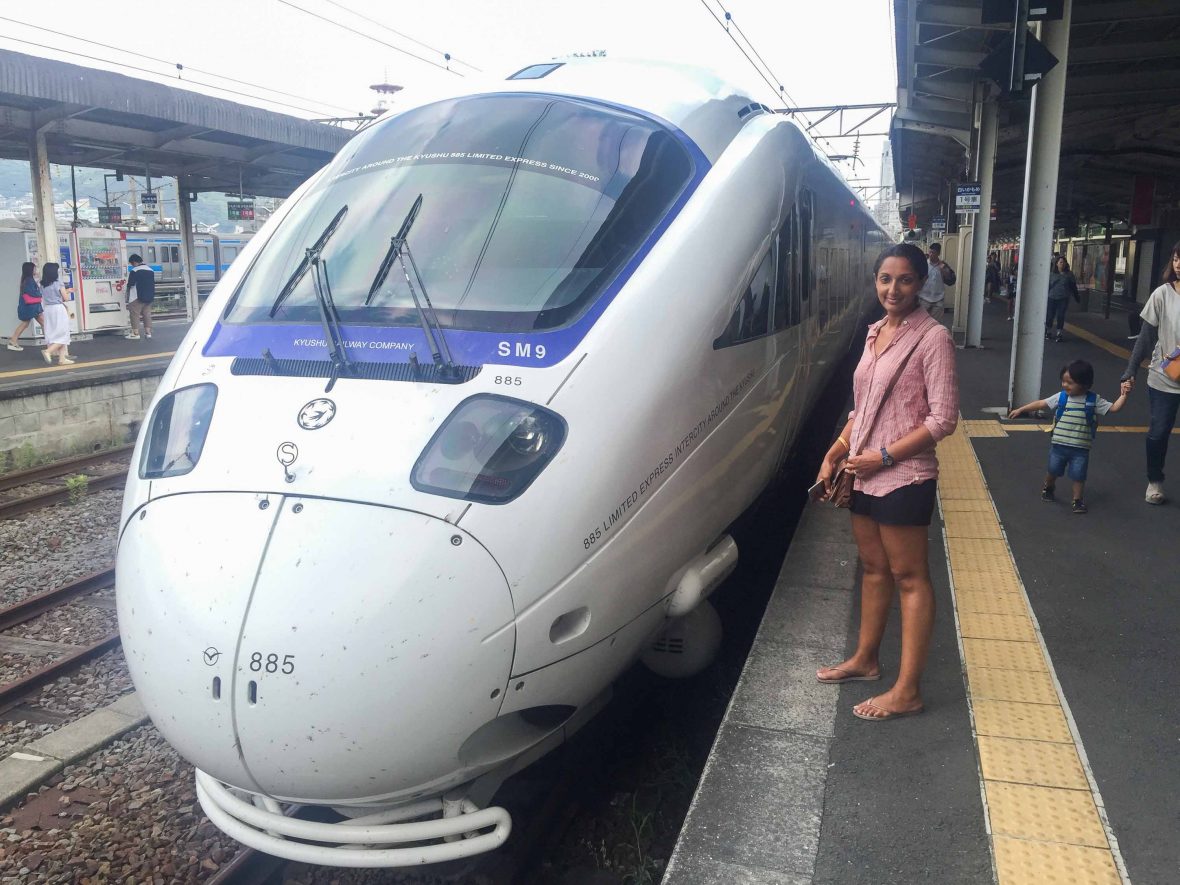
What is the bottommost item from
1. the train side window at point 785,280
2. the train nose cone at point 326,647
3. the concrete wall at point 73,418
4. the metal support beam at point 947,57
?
the concrete wall at point 73,418

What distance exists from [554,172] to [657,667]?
201cm

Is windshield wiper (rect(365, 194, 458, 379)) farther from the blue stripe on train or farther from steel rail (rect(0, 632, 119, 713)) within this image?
steel rail (rect(0, 632, 119, 713))

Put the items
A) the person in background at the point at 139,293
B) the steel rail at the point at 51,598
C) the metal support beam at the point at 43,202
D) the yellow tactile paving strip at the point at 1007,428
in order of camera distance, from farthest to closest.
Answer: the person in background at the point at 139,293
the metal support beam at the point at 43,202
the yellow tactile paving strip at the point at 1007,428
the steel rail at the point at 51,598

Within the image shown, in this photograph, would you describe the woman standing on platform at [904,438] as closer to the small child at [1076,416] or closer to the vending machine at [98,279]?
the small child at [1076,416]

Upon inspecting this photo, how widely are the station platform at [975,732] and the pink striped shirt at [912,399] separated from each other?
0.87 m

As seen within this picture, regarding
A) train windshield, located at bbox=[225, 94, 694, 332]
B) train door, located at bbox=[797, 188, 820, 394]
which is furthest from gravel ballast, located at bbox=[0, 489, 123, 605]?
train door, located at bbox=[797, 188, 820, 394]

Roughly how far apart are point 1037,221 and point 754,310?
594 cm

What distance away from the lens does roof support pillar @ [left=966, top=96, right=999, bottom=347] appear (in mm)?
14828

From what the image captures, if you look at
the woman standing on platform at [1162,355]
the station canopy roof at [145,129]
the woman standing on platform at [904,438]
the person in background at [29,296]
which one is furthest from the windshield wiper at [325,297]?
the person in background at [29,296]

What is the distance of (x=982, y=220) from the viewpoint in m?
15.3

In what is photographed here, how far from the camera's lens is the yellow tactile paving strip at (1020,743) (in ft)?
9.00

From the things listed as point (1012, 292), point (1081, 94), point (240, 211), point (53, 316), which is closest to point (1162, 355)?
point (1081, 94)

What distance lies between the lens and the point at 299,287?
12.1 feet

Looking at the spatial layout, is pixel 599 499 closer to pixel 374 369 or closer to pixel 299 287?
pixel 374 369
